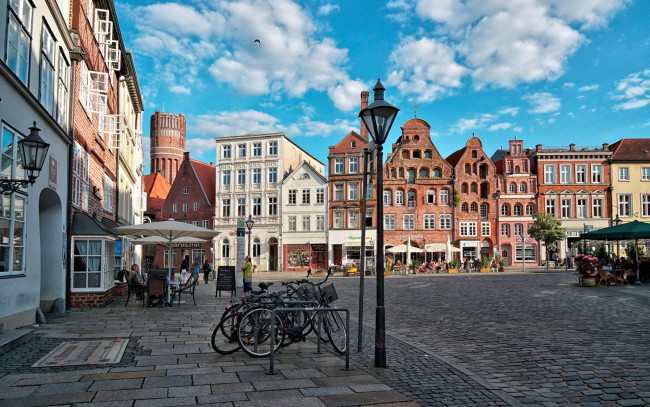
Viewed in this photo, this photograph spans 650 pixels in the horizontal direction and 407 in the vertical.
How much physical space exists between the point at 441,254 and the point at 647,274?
27853mm

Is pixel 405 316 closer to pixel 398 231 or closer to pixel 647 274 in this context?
pixel 647 274

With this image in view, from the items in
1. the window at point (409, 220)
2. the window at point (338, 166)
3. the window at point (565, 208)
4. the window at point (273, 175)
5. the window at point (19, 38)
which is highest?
the window at point (338, 166)

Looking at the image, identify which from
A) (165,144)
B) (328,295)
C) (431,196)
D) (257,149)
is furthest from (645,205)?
(165,144)

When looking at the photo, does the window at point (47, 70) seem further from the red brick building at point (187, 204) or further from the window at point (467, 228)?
the window at point (467, 228)

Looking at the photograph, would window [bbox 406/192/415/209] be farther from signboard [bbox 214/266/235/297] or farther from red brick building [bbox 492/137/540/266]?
signboard [bbox 214/266/235/297]

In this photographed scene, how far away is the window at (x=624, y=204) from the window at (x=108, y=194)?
52.6m

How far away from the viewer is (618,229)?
76.6 ft

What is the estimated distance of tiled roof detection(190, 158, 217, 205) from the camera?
59.6m

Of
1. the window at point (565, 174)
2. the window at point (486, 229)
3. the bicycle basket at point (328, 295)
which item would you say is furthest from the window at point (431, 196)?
the bicycle basket at point (328, 295)

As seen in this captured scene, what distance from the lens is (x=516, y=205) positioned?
55.6 metres

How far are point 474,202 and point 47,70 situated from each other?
48042 mm

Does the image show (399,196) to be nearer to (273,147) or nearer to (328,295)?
(273,147)

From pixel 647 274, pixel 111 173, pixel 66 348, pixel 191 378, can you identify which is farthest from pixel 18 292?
pixel 647 274

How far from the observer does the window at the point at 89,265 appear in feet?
50.4
